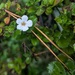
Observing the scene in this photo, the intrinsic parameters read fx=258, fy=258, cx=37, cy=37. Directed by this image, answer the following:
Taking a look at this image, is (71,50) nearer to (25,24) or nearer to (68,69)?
(68,69)

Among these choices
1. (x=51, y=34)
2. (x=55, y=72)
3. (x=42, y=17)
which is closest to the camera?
(x=55, y=72)

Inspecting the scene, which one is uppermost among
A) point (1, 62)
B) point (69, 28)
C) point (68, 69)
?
point (69, 28)

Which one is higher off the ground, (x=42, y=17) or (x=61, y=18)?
(x=61, y=18)

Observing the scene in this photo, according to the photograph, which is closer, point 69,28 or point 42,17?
point 69,28

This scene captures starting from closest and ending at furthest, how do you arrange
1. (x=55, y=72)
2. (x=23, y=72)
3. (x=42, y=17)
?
(x=55, y=72) → (x=42, y=17) → (x=23, y=72)

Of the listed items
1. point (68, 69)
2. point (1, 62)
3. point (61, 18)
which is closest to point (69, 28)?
point (61, 18)

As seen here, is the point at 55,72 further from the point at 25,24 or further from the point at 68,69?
the point at 25,24
